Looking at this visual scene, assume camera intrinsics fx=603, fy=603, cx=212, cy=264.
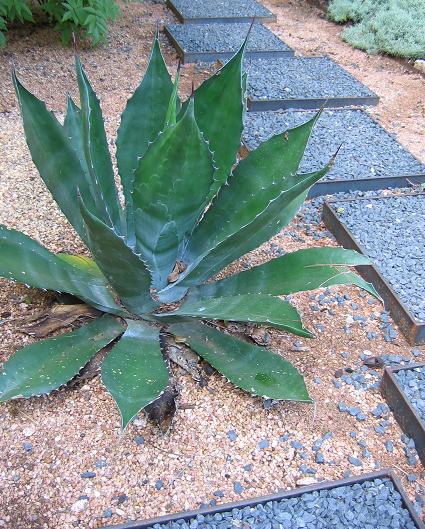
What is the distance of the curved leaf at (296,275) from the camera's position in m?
1.81

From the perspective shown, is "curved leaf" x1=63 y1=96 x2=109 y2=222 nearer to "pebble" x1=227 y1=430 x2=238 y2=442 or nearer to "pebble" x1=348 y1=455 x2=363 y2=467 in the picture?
"pebble" x1=227 y1=430 x2=238 y2=442

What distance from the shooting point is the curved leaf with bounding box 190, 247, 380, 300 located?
1.81 metres

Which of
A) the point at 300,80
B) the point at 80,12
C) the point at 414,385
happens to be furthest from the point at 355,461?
the point at 80,12

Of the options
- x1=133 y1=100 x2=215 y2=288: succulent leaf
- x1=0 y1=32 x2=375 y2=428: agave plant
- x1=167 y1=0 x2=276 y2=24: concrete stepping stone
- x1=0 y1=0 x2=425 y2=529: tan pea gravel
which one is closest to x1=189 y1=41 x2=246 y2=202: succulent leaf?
x1=0 y1=32 x2=375 y2=428: agave plant

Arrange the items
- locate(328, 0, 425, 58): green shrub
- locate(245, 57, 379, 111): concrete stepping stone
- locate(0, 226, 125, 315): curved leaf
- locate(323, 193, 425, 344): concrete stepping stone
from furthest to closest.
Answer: locate(328, 0, 425, 58): green shrub < locate(245, 57, 379, 111): concrete stepping stone < locate(323, 193, 425, 344): concrete stepping stone < locate(0, 226, 125, 315): curved leaf

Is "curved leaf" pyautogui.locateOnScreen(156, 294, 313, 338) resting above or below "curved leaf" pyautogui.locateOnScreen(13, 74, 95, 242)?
below

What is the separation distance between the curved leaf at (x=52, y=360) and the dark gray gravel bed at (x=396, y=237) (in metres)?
1.18

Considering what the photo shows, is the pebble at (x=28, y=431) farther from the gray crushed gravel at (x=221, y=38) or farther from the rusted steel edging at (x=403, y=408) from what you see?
the gray crushed gravel at (x=221, y=38)

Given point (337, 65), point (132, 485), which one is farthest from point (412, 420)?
point (337, 65)

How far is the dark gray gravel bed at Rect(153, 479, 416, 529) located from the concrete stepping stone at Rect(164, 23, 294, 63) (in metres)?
3.70

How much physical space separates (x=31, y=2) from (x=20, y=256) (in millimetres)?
4045

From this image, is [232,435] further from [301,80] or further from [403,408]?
[301,80]

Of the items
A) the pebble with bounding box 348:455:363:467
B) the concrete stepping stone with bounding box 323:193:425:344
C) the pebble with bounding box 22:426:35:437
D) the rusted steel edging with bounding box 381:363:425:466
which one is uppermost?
the concrete stepping stone with bounding box 323:193:425:344

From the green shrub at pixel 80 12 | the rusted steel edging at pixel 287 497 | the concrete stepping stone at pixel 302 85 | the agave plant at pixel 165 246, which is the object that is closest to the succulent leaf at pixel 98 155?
the agave plant at pixel 165 246
